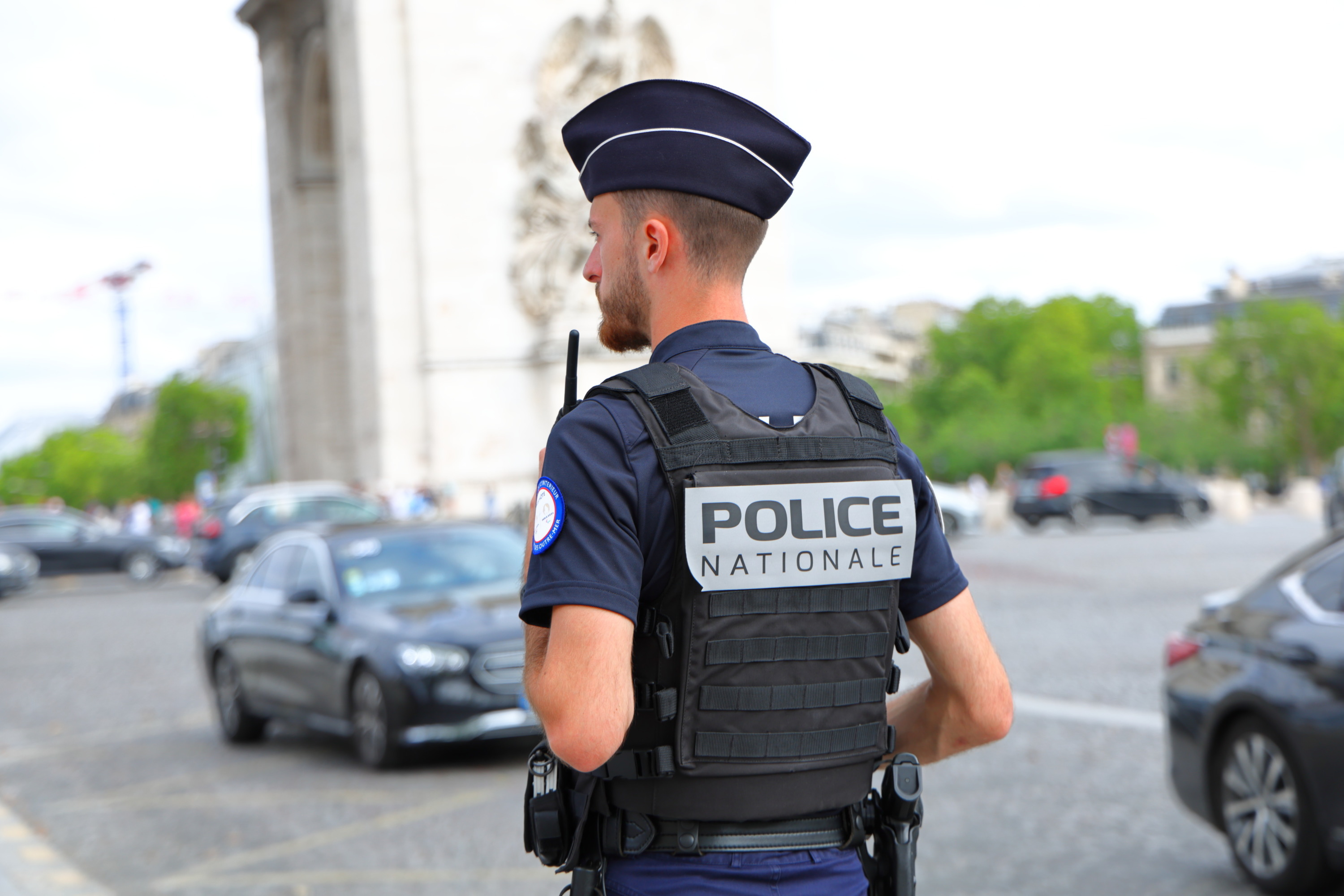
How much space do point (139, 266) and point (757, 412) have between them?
12128 cm

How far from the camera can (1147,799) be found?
743 centimetres

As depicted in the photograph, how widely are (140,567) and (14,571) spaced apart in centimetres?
408

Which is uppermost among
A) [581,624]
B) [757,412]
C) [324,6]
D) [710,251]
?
[324,6]

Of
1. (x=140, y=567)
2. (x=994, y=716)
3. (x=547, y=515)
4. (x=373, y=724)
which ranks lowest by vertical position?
(x=140, y=567)

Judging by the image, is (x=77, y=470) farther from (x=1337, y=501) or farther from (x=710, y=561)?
(x=710, y=561)

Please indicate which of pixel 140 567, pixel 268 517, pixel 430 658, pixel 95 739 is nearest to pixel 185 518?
pixel 140 567

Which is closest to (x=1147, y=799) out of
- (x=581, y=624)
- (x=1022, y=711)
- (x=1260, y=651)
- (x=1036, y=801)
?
(x=1036, y=801)

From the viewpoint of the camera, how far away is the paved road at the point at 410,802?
6379 millimetres

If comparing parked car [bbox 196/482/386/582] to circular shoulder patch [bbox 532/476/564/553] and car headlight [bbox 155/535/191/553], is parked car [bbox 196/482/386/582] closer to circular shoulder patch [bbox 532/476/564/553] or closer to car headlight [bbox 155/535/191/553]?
car headlight [bbox 155/535/191/553]

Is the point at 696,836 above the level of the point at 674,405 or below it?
below

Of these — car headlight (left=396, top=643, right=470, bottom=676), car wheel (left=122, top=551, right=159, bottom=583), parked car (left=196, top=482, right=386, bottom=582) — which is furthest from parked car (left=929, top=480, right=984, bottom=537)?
car headlight (left=396, top=643, right=470, bottom=676)

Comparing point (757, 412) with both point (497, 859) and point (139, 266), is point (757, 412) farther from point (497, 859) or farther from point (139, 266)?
point (139, 266)

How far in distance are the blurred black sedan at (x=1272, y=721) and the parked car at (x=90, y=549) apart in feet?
89.4

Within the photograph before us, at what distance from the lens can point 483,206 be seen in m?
27.7
